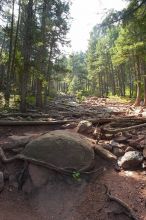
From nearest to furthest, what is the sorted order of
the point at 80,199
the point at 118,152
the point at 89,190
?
the point at 80,199 < the point at 89,190 < the point at 118,152

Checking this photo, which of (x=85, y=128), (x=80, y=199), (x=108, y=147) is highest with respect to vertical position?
(x=85, y=128)

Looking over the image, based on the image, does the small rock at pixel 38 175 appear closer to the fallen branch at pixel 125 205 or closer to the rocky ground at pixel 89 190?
Answer: the rocky ground at pixel 89 190

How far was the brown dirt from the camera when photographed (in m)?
6.97

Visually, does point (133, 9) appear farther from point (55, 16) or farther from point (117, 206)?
point (55, 16)

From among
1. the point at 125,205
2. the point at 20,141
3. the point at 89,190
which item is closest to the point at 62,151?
the point at 89,190

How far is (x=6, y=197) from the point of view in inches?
310

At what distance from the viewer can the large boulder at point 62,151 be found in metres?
8.15

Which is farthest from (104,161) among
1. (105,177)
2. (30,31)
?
(30,31)

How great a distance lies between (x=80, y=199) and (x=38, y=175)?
1421mm

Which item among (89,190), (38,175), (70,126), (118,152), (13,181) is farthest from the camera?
(70,126)

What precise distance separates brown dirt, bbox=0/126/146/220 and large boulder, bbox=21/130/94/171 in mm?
426

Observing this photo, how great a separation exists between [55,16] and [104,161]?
16.5m

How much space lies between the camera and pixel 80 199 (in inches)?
293

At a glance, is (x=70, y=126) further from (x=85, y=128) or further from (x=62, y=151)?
(x=62, y=151)
